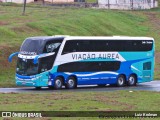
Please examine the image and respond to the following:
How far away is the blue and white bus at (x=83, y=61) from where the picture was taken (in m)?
37.3

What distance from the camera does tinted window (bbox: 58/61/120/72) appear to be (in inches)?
1519

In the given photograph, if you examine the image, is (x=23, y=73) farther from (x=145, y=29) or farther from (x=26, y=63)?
(x=145, y=29)

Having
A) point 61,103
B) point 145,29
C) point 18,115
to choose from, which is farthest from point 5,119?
point 145,29

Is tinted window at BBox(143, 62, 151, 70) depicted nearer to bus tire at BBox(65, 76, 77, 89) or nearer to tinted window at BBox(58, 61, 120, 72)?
tinted window at BBox(58, 61, 120, 72)

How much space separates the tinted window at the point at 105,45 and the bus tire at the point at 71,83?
5.62ft

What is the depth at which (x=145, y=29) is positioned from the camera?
77.0 metres

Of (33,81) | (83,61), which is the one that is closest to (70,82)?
(83,61)

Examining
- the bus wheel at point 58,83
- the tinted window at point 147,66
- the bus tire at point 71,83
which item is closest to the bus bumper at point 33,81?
the bus wheel at point 58,83

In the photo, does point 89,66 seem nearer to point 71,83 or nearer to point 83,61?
point 83,61

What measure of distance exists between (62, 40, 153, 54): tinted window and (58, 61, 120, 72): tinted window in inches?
32.5

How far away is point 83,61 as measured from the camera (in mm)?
39344

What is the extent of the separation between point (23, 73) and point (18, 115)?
18.0 metres

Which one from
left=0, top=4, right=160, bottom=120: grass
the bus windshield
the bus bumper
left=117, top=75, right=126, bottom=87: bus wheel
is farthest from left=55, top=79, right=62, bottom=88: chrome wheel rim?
left=117, top=75, right=126, bottom=87: bus wheel

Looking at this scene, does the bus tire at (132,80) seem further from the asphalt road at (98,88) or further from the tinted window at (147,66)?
the tinted window at (147,66)
